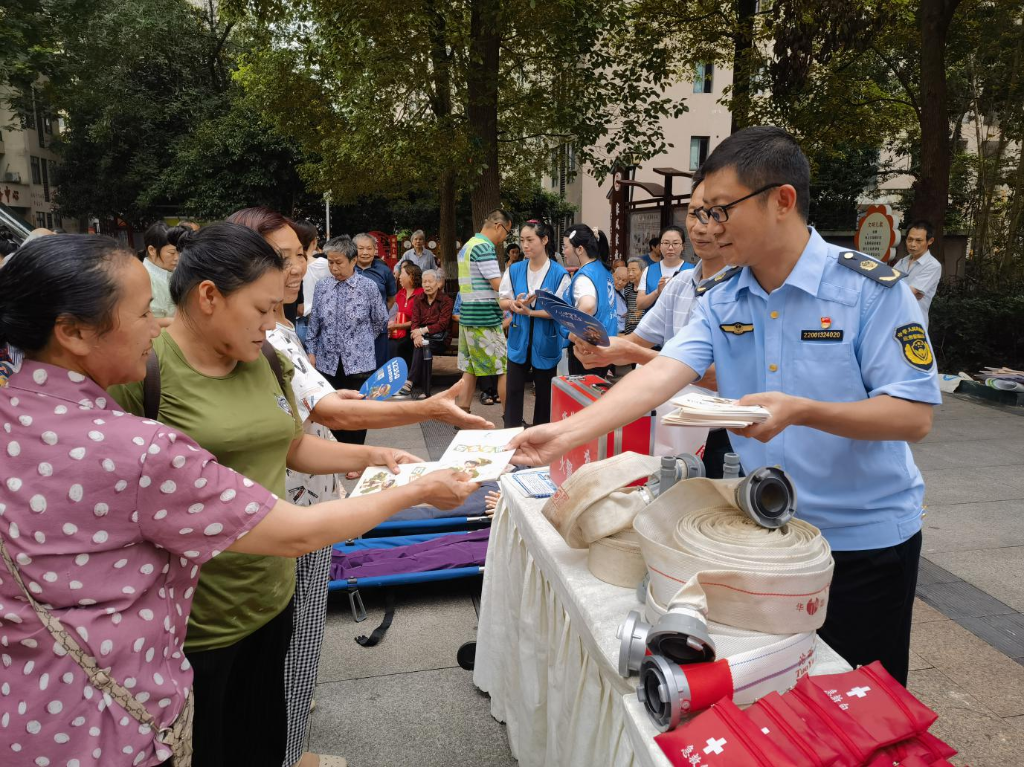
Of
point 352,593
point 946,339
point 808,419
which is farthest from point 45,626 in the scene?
point 946,339

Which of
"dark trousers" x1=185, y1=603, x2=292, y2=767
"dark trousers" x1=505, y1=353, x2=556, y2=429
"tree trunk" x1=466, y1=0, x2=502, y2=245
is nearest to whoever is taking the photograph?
"dark trousers" x1=185, y1=603, x2=292, y2=767

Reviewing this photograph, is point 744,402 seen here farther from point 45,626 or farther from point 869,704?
point 45,626

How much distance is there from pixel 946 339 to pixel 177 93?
24.8m

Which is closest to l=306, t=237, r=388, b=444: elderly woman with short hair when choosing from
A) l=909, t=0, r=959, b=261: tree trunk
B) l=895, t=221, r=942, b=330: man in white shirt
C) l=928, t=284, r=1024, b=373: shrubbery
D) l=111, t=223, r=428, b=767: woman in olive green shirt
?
l=111, t=223, r=428, b=767: woman in olive green shirt

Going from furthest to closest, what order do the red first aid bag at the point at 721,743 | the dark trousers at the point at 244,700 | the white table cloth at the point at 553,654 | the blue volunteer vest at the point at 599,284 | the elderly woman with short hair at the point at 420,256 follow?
the elderly woman with short hair at the point at 420,256 → the blue volunteer vest at the point at 599,284 → the dark trousers at the point at 244,700 → the white table cloth at the point at 553,654 → the red first aid bag at the point at 721,743

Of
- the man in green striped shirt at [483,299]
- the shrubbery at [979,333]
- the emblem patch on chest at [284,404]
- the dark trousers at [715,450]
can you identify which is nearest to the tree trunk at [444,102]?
the man in green striped shirt at [483,299]

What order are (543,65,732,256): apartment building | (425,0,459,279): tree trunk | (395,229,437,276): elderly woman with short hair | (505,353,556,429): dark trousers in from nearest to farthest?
(505,353,556,429): dark trousers
(425,0,459,279): tree trunk
(395,229,437,276): elderly woman with short hair
(543,65,732,256): apartment building

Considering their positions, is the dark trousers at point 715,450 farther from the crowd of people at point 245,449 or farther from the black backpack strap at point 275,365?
the black backpack strap at point 275,365

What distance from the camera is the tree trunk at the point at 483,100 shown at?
9609 mm

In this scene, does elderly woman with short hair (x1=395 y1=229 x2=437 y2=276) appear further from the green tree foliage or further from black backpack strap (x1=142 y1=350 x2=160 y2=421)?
black backpack strap (x1=142 y1=350 x2=160 y2=421)

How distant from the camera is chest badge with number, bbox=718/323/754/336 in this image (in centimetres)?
191

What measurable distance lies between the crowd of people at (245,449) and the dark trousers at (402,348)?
5.93 m

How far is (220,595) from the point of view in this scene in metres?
1.81

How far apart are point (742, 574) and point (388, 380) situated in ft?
7.29
